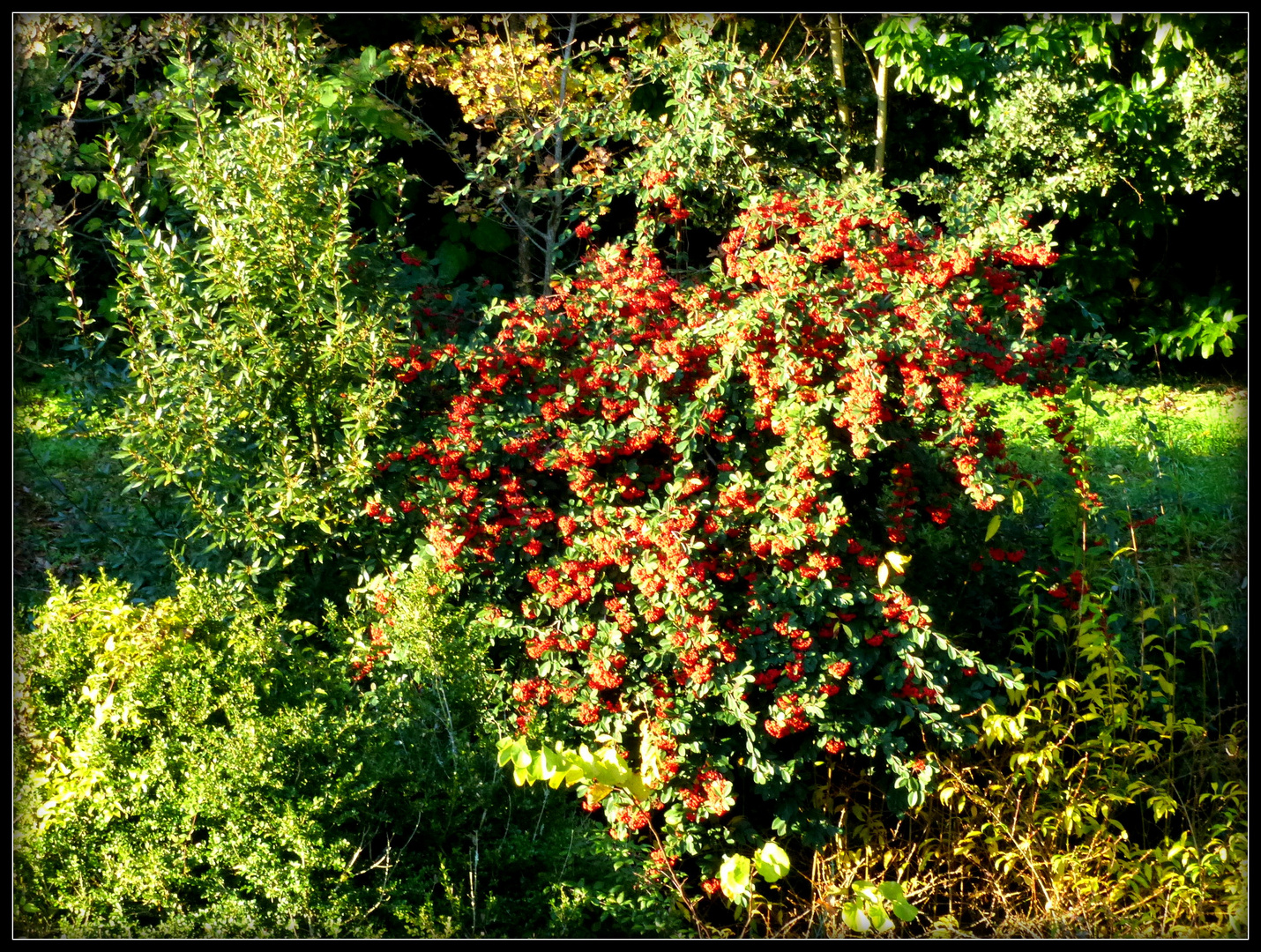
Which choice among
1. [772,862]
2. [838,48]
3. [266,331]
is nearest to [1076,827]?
[772,862]

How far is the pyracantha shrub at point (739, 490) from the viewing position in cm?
304

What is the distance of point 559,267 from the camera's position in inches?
307

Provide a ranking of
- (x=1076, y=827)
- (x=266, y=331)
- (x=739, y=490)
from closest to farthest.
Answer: (x=739, y=490)
(x=1076, y=827)
(x=266, y=331)

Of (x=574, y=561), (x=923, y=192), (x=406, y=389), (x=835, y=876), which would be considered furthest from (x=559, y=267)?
(x=835, y=876)

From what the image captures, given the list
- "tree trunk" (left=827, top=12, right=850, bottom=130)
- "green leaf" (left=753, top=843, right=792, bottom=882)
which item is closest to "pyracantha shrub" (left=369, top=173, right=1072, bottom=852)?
"green leaf" (left=753, top=843, right=792, bottom=882)

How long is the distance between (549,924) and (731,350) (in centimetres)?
153

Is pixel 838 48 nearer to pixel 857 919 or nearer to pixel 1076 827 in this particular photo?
pixel 1076 827

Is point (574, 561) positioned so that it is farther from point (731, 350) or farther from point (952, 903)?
point (952, 903)

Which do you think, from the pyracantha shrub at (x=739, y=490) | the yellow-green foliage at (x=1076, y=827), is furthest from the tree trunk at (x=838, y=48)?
the yellow-green foliage at (x=1076, y=827)

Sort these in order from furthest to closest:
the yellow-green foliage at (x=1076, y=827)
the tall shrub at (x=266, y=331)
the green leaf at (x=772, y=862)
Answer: the tall shrub at (x=266, y=331) → the yellow-green foliage at (x=1076, y=827) → the green leaf at (x=772, y=862)

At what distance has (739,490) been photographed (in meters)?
3.09

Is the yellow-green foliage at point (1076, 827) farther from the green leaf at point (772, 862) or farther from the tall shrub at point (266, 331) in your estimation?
the tall shrub at point (266, 331)

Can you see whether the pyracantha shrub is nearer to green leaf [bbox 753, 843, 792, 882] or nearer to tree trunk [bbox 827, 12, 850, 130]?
green leaf [bbox 753, 843, 792, 882]

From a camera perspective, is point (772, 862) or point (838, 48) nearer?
point (772, 862)
